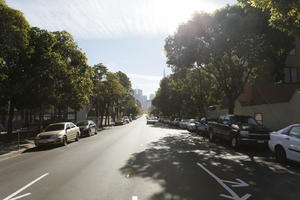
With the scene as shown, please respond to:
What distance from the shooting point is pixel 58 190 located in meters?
5.82

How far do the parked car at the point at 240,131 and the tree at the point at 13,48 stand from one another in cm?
1310

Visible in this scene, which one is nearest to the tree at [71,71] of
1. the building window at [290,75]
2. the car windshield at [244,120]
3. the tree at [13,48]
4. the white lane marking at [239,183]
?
the tree at [13,48]

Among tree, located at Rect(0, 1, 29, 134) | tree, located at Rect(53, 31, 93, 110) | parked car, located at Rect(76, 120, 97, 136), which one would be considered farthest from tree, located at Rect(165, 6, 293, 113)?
tree, located at Rect(0, 1, 29, 134)

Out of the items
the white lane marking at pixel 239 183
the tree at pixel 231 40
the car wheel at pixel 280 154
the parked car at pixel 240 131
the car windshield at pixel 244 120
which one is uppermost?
the tree at pixel 231 40

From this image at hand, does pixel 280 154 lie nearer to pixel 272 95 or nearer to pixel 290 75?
pixel 272 95

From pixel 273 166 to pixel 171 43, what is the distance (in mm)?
14875

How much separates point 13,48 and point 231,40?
46.5 feet

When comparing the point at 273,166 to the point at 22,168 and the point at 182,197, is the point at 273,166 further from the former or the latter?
the point at 22,168

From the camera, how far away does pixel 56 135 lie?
1460cm

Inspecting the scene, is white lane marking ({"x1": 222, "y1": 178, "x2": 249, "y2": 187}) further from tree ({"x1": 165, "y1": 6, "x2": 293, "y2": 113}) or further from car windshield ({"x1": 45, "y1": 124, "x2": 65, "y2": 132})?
car windshield ({"x1": 45, "y1": 124, "x2": 65, "y2": 132})

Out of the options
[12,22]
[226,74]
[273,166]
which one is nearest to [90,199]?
[273,166]

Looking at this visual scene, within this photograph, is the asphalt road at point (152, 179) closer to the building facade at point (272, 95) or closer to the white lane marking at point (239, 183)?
the white lane marking at point (239, 183)

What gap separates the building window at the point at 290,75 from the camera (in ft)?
91.6

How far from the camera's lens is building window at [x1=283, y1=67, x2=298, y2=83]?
27931 mm
